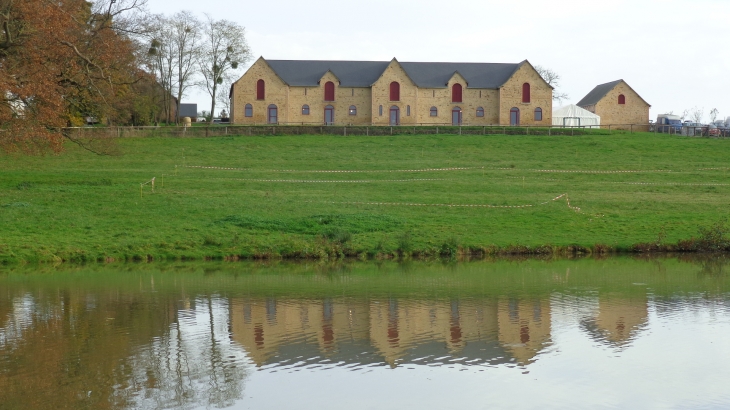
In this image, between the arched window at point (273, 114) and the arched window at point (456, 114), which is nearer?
the arched window at point (273, 114)

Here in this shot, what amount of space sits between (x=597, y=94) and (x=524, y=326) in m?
79.4

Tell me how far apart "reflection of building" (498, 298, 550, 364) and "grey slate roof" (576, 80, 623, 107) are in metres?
73.6

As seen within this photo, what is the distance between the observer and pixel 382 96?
272 feet

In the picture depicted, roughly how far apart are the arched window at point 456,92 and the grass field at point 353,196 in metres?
21.9

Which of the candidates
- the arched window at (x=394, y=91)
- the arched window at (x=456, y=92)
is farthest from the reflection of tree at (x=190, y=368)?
the arched window at (x=456, y=92)

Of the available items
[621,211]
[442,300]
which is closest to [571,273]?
[442,300]

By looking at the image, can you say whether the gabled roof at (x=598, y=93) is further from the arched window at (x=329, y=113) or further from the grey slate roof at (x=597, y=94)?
the arched window at (x=329, y=113)

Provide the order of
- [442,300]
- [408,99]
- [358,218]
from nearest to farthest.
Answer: [442,300] → [358,218] → [408,99]

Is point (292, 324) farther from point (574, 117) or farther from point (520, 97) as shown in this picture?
point (574, 117)

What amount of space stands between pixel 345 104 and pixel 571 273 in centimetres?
6048

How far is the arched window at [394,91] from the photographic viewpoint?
83.0 m

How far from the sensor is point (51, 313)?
1788 cm

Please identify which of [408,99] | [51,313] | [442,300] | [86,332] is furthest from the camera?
[408,99]

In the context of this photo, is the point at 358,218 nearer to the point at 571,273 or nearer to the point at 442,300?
the point at 571,273
